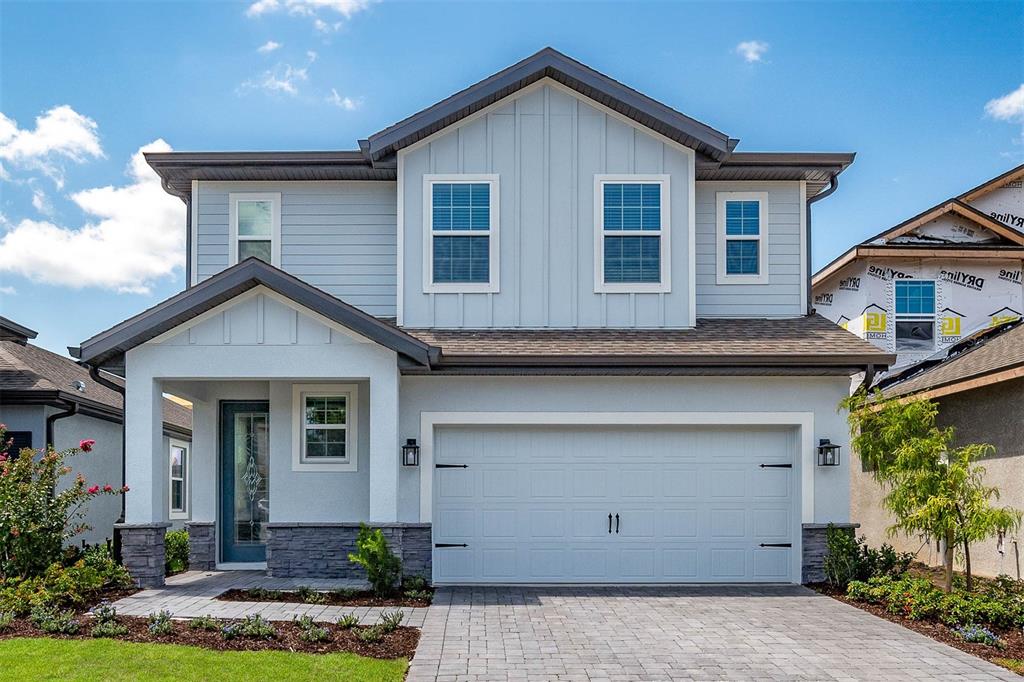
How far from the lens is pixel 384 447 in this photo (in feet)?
35.9

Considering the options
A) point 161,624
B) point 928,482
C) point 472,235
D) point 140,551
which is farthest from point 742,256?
point 161,624

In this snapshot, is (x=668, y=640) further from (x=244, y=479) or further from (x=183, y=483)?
(x=183, y=483)

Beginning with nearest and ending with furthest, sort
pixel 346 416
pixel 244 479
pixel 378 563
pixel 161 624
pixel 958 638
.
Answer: pixel 161 624 → pixel 958 638 → pixel 378 563 → pixel 346 416 → pixel 244 479

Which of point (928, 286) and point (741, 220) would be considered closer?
point (741, 220)

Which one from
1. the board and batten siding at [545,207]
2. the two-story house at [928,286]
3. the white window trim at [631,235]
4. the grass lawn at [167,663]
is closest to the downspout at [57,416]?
the board and batten siding at [545,207]

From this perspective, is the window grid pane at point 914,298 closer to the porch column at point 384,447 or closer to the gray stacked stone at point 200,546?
the porch column at point 384,447

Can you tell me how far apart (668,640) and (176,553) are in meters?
7.47

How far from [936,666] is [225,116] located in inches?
Result: 455

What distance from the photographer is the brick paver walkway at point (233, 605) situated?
9.20m

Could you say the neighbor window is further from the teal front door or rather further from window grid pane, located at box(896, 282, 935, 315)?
window grid pane, located at box(896, 282, 935, 315)

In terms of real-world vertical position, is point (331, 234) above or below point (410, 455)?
above

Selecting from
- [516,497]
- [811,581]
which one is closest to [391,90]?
[516,497]

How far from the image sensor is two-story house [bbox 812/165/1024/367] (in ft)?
63.2

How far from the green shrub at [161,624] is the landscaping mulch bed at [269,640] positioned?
48 mm
